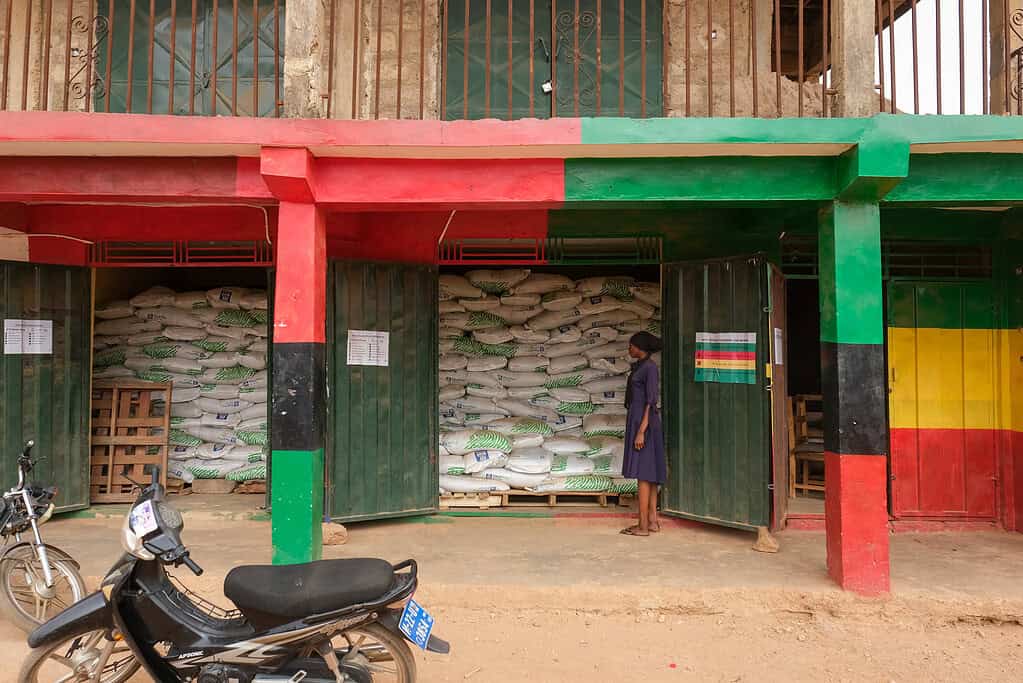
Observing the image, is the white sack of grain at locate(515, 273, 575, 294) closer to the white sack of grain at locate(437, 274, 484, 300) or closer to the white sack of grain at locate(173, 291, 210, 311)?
the white sack of grain at locate(437, 274, 484, 300)

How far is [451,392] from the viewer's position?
6.46 metres

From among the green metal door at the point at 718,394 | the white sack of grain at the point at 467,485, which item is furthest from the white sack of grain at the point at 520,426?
the green metal door at the point at 718,394

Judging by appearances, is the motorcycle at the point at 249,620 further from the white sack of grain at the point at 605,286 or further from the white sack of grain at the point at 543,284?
the white sack of grain at the point at 605,286

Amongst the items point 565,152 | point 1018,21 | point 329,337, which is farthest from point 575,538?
point 1018,21

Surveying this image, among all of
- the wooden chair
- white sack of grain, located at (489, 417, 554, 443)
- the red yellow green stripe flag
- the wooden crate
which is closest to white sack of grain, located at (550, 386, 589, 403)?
white sack of grain, located at (489, 417, 554, 443)

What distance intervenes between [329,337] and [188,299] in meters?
2.03

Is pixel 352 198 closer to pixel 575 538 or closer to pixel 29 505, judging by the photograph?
pixel 29 505

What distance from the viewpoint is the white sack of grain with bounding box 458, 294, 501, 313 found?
6422mm

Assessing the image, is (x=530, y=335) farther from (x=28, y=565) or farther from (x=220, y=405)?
(x=28, y=565)

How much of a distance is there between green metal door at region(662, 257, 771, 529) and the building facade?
2cm

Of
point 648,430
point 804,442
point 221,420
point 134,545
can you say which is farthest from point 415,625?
point 804,442

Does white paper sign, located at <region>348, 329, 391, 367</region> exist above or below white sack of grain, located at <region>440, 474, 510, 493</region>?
above

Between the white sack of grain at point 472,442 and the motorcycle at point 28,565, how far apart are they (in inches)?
117

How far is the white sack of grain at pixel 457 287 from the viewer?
20.8 feet
